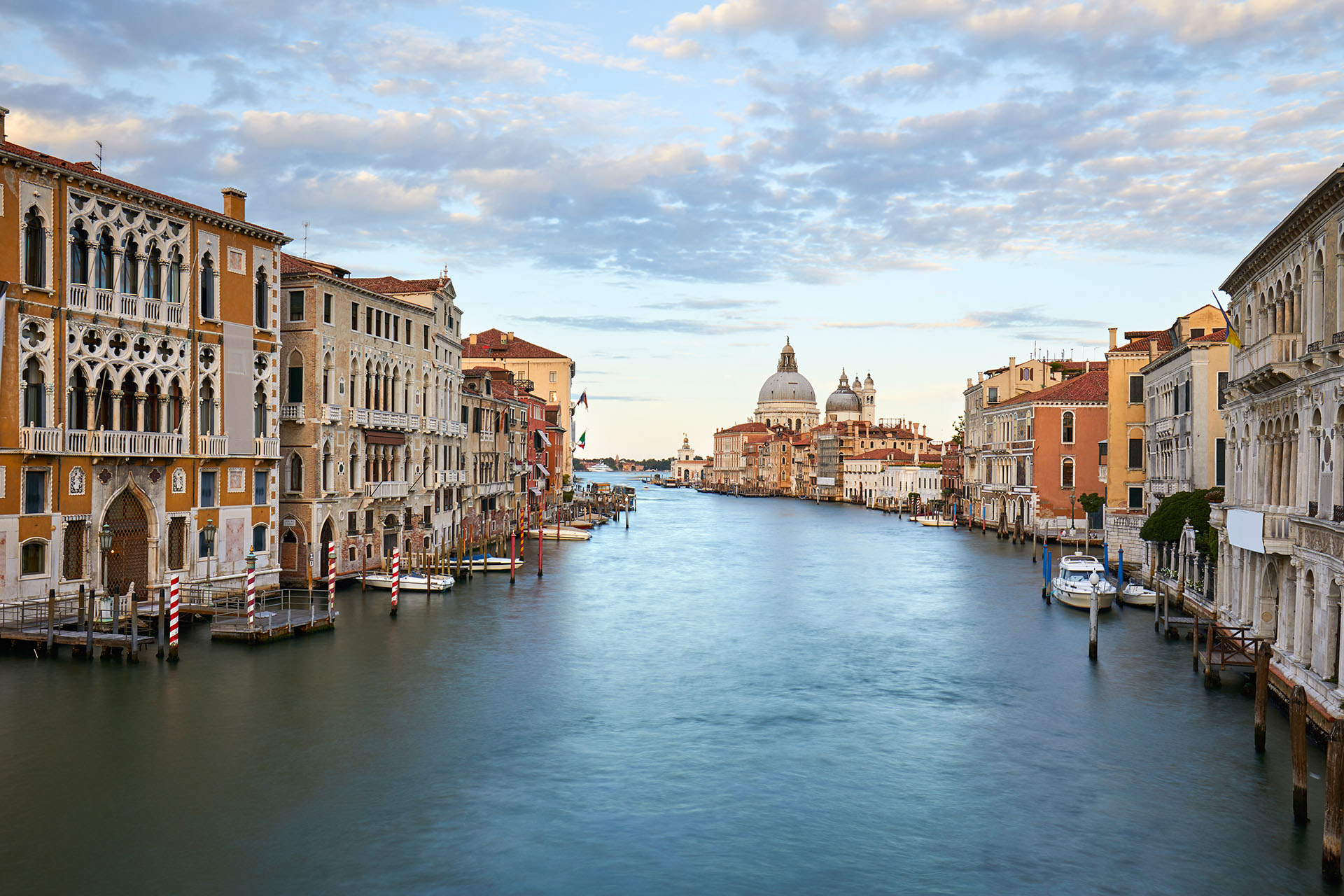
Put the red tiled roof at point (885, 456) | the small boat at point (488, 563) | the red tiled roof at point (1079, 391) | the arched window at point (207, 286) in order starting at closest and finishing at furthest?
the arched window at point (207, 286) < the small boat at point (488, 563) < the red tiled roof at point (1079, 391) < the red tiled roof at point (885, 456)

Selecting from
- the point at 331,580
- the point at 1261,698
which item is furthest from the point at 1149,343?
the point at 331,580

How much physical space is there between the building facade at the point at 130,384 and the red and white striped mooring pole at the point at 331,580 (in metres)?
1.75

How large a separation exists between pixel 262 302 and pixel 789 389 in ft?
545

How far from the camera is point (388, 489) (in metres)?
36.7

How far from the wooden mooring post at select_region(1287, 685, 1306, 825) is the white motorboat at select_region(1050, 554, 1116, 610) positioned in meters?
19.2

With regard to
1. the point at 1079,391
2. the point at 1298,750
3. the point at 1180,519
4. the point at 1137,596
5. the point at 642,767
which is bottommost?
the point at 642,767

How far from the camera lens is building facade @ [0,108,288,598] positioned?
2277cm

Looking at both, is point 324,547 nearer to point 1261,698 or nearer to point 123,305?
point 123,305

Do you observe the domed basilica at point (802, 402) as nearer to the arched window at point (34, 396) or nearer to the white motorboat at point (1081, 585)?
the white motorboat at point (1081, 585)

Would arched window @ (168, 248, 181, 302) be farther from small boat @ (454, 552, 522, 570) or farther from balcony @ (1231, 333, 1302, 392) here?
balcony @ (1231, 333, 1302, 392)

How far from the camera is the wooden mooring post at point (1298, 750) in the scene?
1287 centimetres

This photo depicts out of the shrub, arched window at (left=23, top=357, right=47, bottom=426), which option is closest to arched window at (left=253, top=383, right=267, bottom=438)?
arched window at (left=23, top=357, right=47, bottom=426)

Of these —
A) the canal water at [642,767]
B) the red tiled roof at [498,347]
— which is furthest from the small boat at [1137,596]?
the red tiled roof at [498,347]

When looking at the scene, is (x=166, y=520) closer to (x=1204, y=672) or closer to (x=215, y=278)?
(x=215, y=278)
